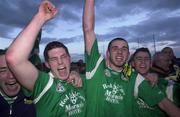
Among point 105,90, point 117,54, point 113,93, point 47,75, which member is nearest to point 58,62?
point 47,75

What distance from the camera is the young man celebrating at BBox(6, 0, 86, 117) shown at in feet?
9.77

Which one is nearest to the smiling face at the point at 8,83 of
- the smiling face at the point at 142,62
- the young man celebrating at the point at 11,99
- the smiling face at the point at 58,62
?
the young man celebrating at the point at 11,99

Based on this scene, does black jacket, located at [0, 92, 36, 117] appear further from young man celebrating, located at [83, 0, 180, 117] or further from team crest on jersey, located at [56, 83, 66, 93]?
young man celebrating, located at [83, 0, 180, 117]

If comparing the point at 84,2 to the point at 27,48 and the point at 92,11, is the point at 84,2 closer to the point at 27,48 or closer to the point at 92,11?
the point at 92,11

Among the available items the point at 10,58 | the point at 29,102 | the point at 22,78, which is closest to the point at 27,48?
the point at 10,58

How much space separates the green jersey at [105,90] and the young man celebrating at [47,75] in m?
0.22

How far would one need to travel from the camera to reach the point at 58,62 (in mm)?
3824

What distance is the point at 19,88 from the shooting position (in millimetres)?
3842

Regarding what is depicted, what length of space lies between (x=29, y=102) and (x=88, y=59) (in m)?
1.04

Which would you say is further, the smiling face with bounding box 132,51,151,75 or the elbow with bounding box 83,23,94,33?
the smiling face with bounding box 132,51,151,75

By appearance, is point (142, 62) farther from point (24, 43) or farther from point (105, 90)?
point (24, 43)

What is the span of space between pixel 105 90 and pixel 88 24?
0.97 meters

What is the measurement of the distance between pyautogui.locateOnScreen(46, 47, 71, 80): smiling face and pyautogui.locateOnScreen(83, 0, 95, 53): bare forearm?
476 mm

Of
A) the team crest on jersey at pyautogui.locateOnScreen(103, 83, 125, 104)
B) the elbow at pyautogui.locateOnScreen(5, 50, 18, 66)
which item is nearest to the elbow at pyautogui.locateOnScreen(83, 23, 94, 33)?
the team crest on jersey at pyautogui.locateOnScreen(103, 83, 125, 104)
